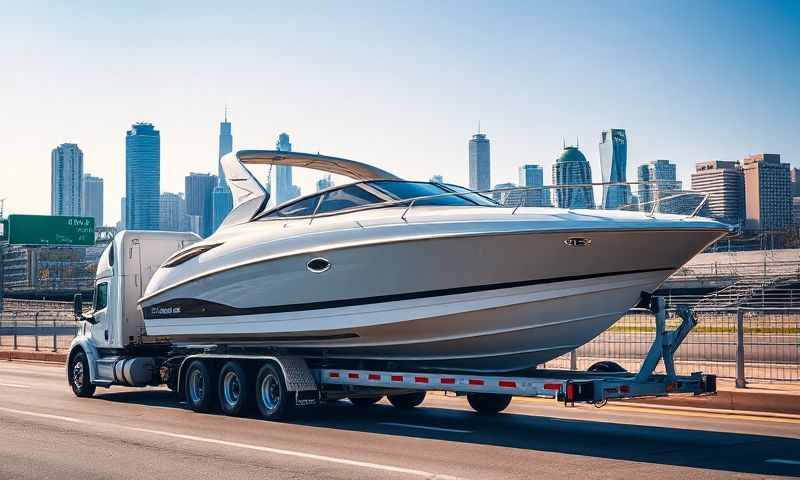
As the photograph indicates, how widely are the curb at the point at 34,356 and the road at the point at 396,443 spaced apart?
43.0 ft

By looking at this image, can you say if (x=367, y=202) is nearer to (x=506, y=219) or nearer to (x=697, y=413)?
(x=506, y=219)

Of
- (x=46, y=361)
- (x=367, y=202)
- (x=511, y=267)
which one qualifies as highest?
(x=367, y=202)

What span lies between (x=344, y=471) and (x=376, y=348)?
144 inches

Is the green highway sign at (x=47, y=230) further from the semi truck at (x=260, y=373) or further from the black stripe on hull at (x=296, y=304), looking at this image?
the black stripe on hull at (x=296, y=304)

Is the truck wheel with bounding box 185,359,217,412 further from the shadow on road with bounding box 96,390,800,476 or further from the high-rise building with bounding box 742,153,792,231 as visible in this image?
the high-rise building with bounding box 742,153,792,231

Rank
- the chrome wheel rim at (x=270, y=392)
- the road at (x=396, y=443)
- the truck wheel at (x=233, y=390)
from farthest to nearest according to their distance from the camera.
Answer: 1. the truck wheel at (x=233, y=390)
2. the chrome wheel rim at (x=270, y=392)
3. the road at (x=396, y=443)

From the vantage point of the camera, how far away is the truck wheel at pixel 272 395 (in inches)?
502

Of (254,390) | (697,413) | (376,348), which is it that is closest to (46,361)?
(254,390)

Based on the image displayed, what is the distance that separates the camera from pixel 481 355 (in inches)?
456

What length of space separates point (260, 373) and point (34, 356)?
1852cm

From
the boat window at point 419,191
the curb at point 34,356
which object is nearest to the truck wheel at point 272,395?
the boat window at point 419,191

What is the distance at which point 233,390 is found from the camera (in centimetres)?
1383

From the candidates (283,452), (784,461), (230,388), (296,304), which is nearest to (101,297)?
(230,388)

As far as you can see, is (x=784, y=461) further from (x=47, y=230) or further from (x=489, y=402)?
(x=47, y=230)
